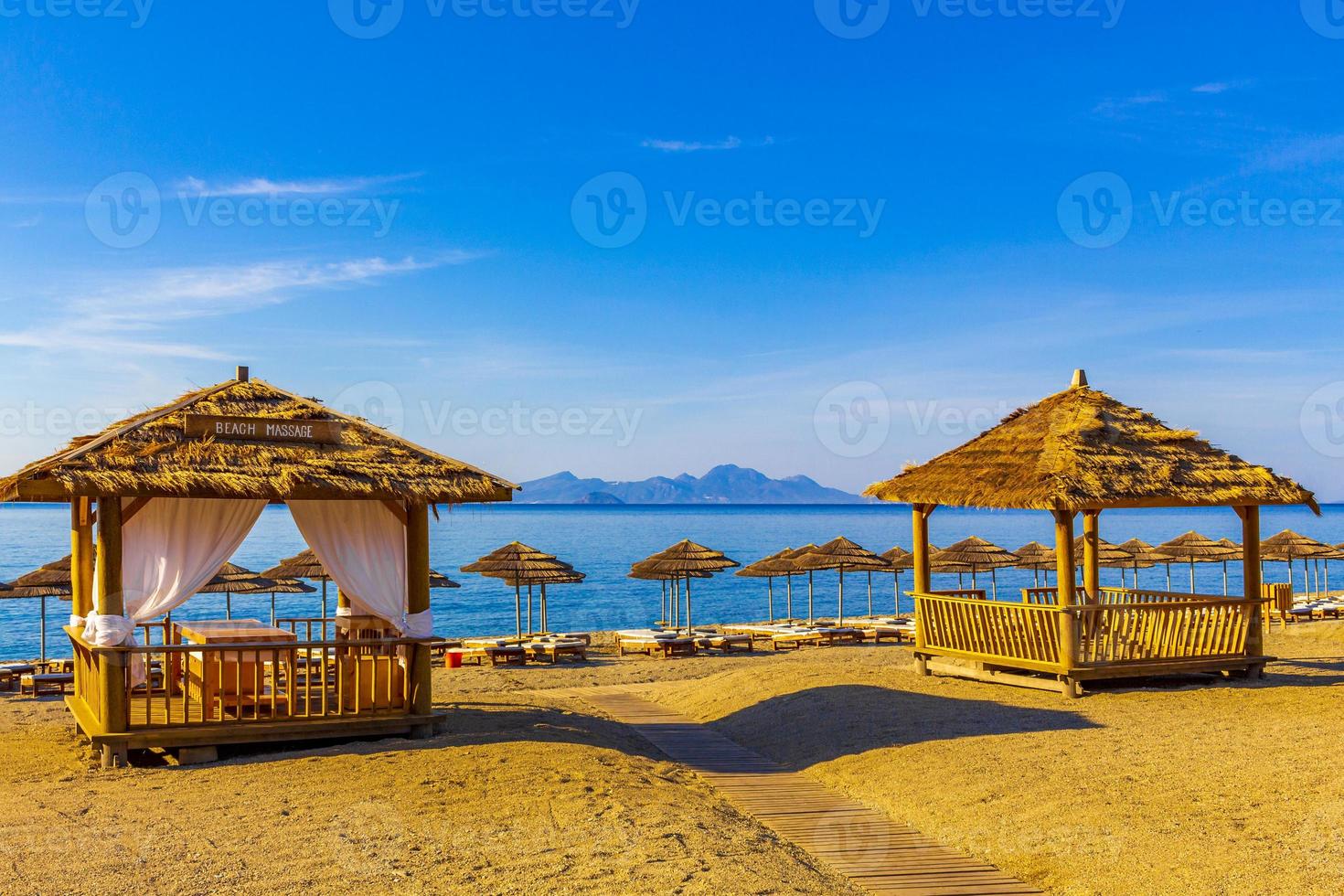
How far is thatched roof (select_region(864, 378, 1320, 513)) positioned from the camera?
1364cm

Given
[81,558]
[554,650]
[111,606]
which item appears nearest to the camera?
[111,606]

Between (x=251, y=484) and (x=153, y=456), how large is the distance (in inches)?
36.5

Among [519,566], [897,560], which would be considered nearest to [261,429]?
[519,566]

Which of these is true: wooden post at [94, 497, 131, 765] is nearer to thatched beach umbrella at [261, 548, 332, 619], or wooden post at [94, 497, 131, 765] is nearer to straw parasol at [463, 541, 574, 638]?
thatched beach umbrella at [261, 548, 332, 619]

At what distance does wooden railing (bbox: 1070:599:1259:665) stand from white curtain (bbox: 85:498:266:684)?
971 centimetres

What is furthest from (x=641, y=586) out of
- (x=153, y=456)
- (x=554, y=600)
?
(x=153, y=456)

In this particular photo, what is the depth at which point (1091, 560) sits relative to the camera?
15.9 meters

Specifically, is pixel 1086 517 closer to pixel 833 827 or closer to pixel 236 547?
pixel 833 827

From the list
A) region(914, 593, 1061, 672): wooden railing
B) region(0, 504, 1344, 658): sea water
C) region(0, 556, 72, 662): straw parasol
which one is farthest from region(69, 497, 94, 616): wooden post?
region(914, 593, 1061, 672): wooden railing

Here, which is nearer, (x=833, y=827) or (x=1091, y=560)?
(x=833, y=827)

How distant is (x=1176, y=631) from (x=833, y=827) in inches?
308

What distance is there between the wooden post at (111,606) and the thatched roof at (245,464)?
0.89ft

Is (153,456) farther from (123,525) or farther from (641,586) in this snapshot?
(641,586)

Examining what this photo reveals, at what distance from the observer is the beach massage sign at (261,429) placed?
33.8 feet
